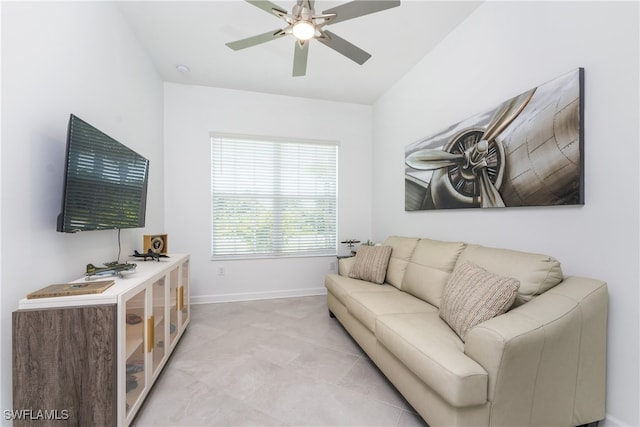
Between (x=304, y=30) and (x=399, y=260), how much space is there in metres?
2.09

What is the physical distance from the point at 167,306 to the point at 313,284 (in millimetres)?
2189

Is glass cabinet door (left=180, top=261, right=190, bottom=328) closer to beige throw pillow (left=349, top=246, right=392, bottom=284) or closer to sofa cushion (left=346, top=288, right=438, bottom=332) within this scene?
sofa cushion (left=346, top=288, right=438, bottom=332)

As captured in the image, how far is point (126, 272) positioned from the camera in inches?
67.5

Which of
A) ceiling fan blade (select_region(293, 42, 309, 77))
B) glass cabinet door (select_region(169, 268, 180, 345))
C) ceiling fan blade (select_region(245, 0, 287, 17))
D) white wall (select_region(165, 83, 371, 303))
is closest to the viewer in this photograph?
ceiling fan blade (select_region(245, 0, 287, 17))

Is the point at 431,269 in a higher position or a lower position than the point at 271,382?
higher

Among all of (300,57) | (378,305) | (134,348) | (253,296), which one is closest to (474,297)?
(378,305)

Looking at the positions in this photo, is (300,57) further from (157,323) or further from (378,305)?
(157,323)

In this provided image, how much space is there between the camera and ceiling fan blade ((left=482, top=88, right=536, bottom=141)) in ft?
5.99

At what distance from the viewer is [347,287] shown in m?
2.51

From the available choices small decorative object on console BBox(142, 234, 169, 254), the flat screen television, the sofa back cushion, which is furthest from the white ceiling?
the sofa back cushion

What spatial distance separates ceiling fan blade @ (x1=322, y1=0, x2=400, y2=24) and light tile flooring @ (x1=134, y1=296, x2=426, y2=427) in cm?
247

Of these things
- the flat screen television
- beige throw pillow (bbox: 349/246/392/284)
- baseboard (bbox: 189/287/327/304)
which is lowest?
baseboard (bbox: 189/287/327/304)

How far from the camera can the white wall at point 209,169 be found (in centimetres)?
348

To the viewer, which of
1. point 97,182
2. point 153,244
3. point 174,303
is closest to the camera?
point 97,182
